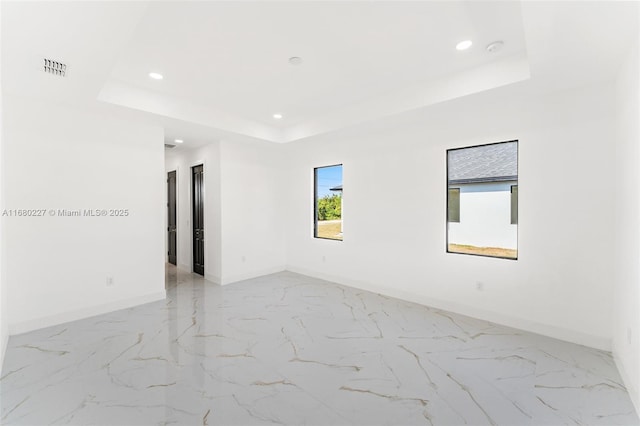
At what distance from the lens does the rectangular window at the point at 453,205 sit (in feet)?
13.2

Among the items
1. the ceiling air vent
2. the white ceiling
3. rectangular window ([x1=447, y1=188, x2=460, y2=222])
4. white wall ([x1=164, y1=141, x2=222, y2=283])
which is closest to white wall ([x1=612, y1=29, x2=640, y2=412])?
the white ceiling

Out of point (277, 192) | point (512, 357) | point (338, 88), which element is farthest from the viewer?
point (277, 192)

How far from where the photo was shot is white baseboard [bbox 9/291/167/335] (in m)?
3.21

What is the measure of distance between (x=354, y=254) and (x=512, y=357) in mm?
2754

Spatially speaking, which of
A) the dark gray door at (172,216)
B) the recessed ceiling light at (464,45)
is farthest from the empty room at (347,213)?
the dark gray door at (172,216)

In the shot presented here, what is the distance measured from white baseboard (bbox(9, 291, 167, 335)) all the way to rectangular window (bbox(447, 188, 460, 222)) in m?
4.36

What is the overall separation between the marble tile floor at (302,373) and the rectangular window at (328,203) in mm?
2072

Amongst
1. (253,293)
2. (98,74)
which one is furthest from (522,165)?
(98,74)

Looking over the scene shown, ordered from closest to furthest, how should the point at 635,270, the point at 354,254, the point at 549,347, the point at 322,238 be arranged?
the point at 635,270 < the point at 549,347 < the point at 354,254 < the point at 322,238

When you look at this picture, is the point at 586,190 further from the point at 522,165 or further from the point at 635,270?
the point at 635,270

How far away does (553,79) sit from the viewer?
2812 mm

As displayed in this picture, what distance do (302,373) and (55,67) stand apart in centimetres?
343

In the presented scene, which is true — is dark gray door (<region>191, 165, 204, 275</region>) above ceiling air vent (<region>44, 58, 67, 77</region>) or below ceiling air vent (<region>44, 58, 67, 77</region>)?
below

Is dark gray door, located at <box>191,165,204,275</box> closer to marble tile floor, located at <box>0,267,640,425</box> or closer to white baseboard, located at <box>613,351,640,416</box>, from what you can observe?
marble tile floor, located at <box>0,267,640,425</box>
